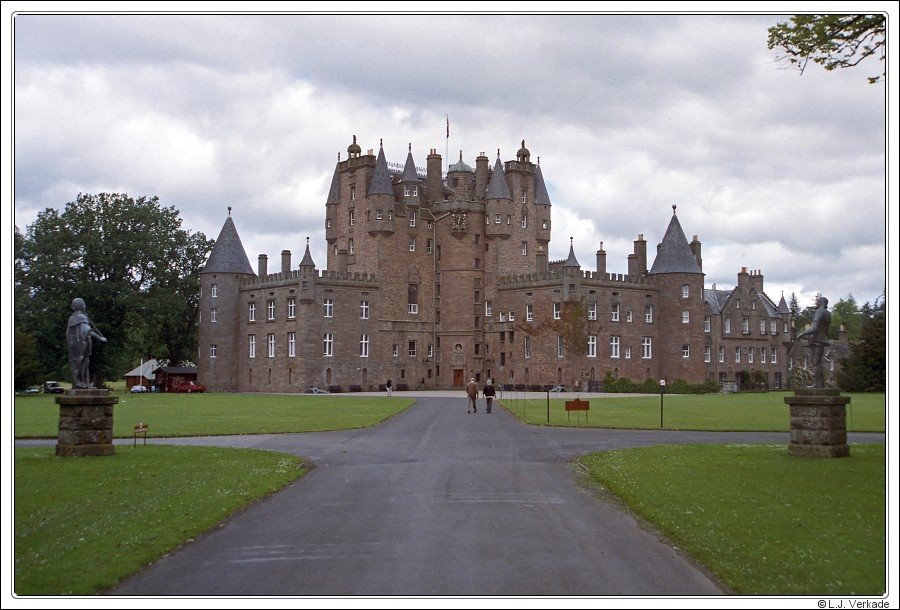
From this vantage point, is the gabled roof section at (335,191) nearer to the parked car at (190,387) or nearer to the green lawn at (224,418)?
the parked car at (190,387)

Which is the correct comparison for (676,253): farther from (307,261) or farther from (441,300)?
(307,261)

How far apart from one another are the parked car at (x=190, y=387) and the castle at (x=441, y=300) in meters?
1.09

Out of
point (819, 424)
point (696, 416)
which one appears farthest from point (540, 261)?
point (819, 424)

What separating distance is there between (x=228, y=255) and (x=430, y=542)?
74.8 m

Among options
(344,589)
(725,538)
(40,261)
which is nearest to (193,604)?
(344,589)

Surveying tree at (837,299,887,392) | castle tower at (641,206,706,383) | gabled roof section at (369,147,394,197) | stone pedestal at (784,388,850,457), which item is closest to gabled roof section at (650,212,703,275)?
castle tower at (641,206,706,383)

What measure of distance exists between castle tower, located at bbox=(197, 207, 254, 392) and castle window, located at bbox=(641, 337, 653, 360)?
38177mm

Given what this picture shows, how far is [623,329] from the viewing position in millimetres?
82812

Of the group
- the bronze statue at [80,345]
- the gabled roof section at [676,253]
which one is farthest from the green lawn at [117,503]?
the gabled roof section at [676,253]

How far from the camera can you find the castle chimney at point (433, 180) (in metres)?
89.8

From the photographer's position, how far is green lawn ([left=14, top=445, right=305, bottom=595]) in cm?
1120

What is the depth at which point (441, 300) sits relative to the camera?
86.9m

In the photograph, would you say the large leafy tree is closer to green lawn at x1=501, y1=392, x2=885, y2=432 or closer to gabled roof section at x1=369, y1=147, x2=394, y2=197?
gabled roof section at x1=369, y1=147, x2=394, y2=197

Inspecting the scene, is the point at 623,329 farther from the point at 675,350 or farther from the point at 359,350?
the point at 359,350
